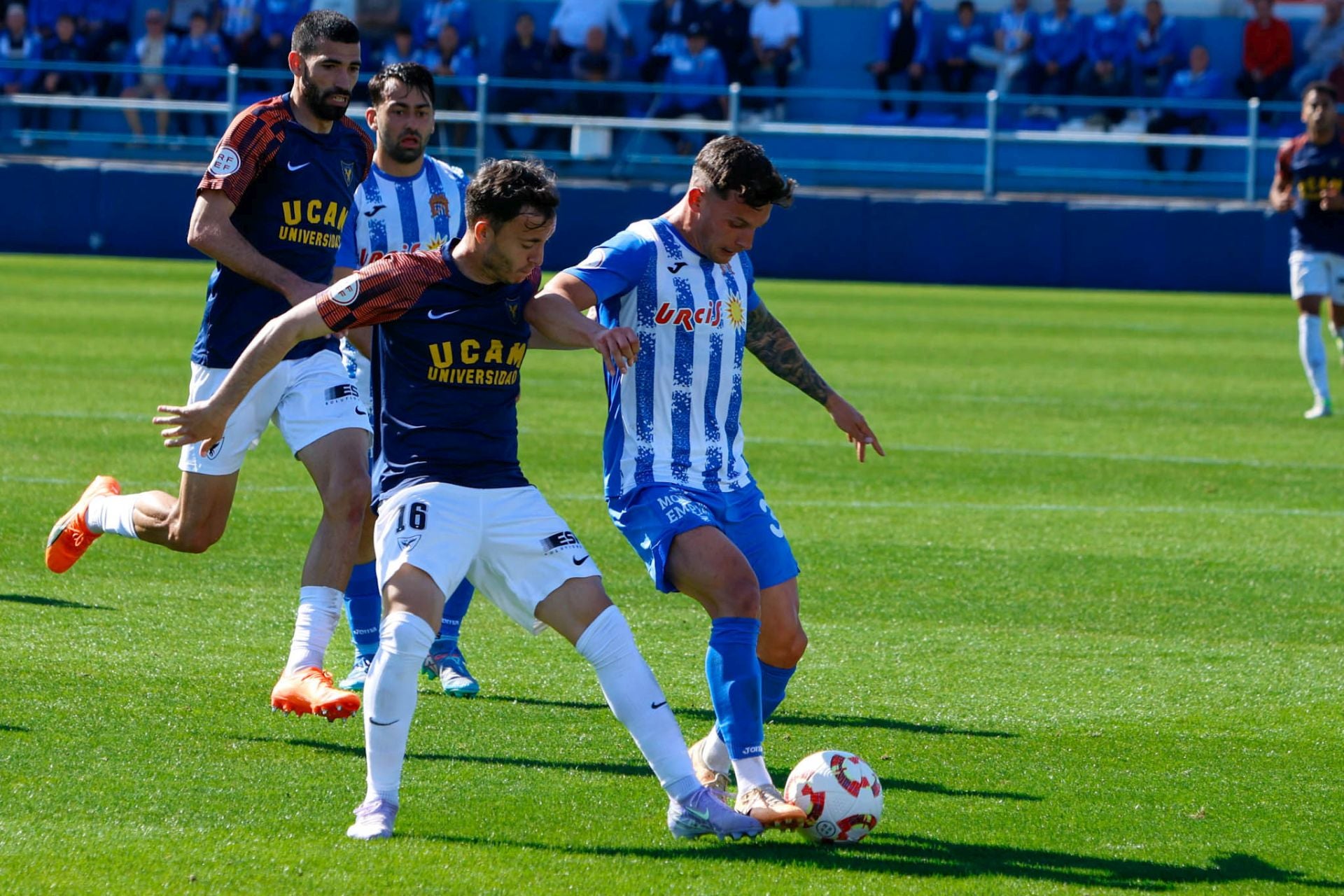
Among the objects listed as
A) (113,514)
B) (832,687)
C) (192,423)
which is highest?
(192,423)

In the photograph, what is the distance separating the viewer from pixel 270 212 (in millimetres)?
6250

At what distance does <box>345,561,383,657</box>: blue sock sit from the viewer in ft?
21.0

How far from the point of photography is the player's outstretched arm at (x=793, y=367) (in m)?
5.69

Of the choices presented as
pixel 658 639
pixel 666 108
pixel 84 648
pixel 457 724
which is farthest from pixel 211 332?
pixel 666 108

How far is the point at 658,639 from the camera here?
7.07 metres

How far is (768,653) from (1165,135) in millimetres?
21456

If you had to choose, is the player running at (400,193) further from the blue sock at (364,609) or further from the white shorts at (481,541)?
the white shorts at (481,541)

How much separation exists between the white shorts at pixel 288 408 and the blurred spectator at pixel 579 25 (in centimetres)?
2117

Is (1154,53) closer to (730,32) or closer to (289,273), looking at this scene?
(730,32)

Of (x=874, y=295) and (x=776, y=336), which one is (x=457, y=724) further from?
(x=874, y=295)

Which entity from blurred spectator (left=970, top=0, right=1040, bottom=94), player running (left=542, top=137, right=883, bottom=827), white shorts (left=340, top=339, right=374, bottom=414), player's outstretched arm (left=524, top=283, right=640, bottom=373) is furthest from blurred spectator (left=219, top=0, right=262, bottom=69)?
player's outstretched arm (left=524, top=283, right=640, bottom=373)

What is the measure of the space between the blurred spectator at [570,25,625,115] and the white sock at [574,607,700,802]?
2148 centimetres

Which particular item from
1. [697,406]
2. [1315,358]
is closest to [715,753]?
[697,406]

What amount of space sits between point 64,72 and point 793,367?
23.7 meters
